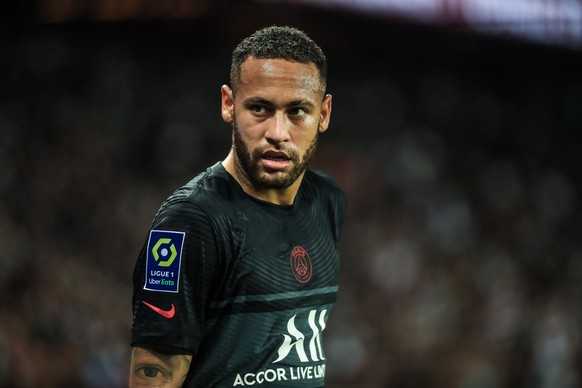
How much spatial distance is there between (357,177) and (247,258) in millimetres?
5835

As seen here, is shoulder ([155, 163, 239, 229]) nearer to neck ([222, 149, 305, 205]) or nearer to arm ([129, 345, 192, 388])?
neck ([222, 149, 305, 205])

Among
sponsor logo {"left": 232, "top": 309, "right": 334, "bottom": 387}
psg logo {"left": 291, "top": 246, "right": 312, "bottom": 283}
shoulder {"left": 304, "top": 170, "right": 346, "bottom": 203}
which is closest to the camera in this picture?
sponsor logo {"left": 232, "top": 309, "right": 334, "bottom": 387}

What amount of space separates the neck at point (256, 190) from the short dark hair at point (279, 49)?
20 cm

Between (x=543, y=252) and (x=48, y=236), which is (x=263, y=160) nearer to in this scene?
(x=48, y=236)

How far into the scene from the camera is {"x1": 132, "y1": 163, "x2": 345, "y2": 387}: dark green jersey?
2.07 m

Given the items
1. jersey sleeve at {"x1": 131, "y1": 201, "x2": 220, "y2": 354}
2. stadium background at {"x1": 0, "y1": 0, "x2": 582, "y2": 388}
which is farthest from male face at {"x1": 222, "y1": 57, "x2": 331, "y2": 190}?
stadium background at {"x1": 0, "y1": 0, "x2": 582, "y2": 388}

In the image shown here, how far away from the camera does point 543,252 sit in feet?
29.3

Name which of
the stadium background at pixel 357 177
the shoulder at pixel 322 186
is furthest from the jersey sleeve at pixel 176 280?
the stadium background at pixel 357 177

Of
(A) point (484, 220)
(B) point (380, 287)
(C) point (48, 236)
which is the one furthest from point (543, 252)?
(C) point (48, 236)

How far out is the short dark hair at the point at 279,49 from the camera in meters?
2.25

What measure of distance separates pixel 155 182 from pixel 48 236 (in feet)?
3.34

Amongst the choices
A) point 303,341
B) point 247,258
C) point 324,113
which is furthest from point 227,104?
point 303,341

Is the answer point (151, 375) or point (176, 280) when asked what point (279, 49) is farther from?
point (151, 375)

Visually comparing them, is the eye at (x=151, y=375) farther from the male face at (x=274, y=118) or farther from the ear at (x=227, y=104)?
the ear at (x=227, y=104)
